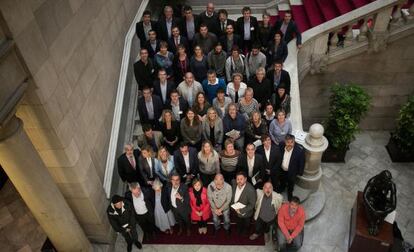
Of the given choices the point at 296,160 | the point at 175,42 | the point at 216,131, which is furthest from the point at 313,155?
the point at 175,42

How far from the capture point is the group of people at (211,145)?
22.5ft

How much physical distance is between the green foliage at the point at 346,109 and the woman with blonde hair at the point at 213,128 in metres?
2.92

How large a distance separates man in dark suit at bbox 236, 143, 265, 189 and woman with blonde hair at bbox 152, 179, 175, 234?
1.39 meters

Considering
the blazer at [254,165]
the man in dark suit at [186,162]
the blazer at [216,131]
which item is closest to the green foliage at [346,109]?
the blazer at [254,165]

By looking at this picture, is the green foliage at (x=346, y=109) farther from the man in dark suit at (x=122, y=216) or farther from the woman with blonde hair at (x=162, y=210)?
the man in dark suit at (x=122, y=216)

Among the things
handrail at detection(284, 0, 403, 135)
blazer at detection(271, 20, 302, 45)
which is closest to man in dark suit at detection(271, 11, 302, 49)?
blazer at detection(271, 20, 302, 45)

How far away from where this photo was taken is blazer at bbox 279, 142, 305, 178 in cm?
712

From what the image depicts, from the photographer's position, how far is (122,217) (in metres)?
6.79

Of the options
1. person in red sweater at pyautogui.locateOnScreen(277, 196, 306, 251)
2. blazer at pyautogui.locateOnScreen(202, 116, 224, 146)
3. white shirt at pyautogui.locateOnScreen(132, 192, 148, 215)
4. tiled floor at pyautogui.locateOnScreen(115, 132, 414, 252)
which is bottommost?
tiled floor at pyautogui.locateOnScreen(115, 132, 414, 252)

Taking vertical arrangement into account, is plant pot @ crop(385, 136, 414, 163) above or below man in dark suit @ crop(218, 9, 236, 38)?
below

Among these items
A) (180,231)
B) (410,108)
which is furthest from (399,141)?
(180,231)

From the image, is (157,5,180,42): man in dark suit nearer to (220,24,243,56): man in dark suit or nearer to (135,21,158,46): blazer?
(135,21,158,46): blazer

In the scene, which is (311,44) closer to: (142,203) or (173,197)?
(173,197)

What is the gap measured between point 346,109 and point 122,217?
16.9 ft
